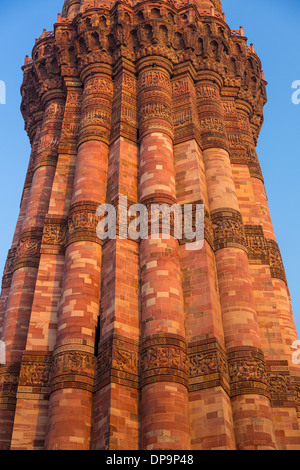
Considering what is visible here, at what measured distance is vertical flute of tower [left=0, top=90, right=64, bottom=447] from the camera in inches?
581

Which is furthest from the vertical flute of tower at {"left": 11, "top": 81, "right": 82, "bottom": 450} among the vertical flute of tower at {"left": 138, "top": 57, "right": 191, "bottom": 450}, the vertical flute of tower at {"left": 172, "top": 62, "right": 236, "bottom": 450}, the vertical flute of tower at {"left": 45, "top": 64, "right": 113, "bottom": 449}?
the vertical flute of tower at {"left": 172, "top": 62, "right": 236, "bottom": 450}

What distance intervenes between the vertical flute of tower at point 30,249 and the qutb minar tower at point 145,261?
0.16ft

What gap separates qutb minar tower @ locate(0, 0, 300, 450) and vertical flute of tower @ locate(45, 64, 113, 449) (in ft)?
0.13

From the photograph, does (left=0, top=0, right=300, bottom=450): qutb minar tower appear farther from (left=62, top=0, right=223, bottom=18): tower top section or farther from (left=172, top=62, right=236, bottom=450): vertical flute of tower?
(left=62, top=0, right=223, bottom=18): tower top section

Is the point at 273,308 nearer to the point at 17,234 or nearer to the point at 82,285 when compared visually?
the point at 82,285

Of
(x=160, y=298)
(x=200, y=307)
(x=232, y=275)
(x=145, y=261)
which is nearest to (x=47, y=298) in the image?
(x=145, y=261)

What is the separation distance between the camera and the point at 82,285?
1420 cm

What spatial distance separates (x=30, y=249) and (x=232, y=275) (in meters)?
6.34

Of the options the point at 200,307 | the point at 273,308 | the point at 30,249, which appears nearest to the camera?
the point at 200,307

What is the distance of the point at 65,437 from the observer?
11.8 meters

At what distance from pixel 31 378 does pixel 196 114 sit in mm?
10436

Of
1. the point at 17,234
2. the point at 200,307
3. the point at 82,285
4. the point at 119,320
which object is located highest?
the point at 17,234

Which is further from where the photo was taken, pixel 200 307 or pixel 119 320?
pixel 200 307

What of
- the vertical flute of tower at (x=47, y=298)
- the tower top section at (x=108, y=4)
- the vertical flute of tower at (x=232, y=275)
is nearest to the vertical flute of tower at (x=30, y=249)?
the vertical flute of tower at (x=47, y=298)
